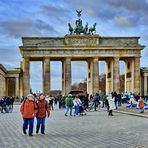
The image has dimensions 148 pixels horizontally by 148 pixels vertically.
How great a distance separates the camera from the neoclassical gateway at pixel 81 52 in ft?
317

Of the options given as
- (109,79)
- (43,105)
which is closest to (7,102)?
(43,105)

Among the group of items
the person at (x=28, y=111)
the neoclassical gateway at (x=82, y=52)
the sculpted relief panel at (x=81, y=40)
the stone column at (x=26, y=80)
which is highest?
the sculpted relief panel at (x=81, y=40)

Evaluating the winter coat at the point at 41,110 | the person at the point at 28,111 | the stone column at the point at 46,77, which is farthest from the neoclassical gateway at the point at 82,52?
the person at the point at 28,111

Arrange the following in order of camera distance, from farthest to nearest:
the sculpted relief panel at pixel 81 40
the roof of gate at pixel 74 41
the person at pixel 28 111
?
the sculpted relief panel at pixel 81 40 < the roof of gate at pixel 74 41 < the person at pixel 28 111

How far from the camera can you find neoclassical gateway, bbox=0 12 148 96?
96.5m

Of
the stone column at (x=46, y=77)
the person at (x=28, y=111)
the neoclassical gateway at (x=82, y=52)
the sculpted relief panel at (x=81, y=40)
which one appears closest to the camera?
the person at (x=28, y=111)

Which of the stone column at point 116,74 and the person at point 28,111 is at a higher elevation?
the stone column at point 116,74

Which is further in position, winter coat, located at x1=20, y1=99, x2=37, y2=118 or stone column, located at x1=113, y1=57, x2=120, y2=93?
stone column, located at x1=113, y1=57, x2=120, y2=93

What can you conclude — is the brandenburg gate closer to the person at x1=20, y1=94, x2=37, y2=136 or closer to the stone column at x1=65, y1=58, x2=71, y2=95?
the stone column at x1=65, y1=58, x2=71, y2=95

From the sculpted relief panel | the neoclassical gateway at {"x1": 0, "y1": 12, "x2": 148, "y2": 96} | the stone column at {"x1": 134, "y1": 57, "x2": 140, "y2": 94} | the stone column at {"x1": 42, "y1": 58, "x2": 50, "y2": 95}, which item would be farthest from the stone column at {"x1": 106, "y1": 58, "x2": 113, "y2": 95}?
the stone column at {"x1": 42, "y1": 58, "x2": 50, "y2": 95}

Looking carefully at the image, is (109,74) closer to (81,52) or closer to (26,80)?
(81,52)

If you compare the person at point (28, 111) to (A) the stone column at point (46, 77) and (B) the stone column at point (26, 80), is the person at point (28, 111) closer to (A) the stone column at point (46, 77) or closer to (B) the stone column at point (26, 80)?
(A) the stone column at point (46, 77)

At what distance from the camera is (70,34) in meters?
97.9

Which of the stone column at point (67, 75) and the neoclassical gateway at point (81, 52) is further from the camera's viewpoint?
the stone column at point (67, 75)
